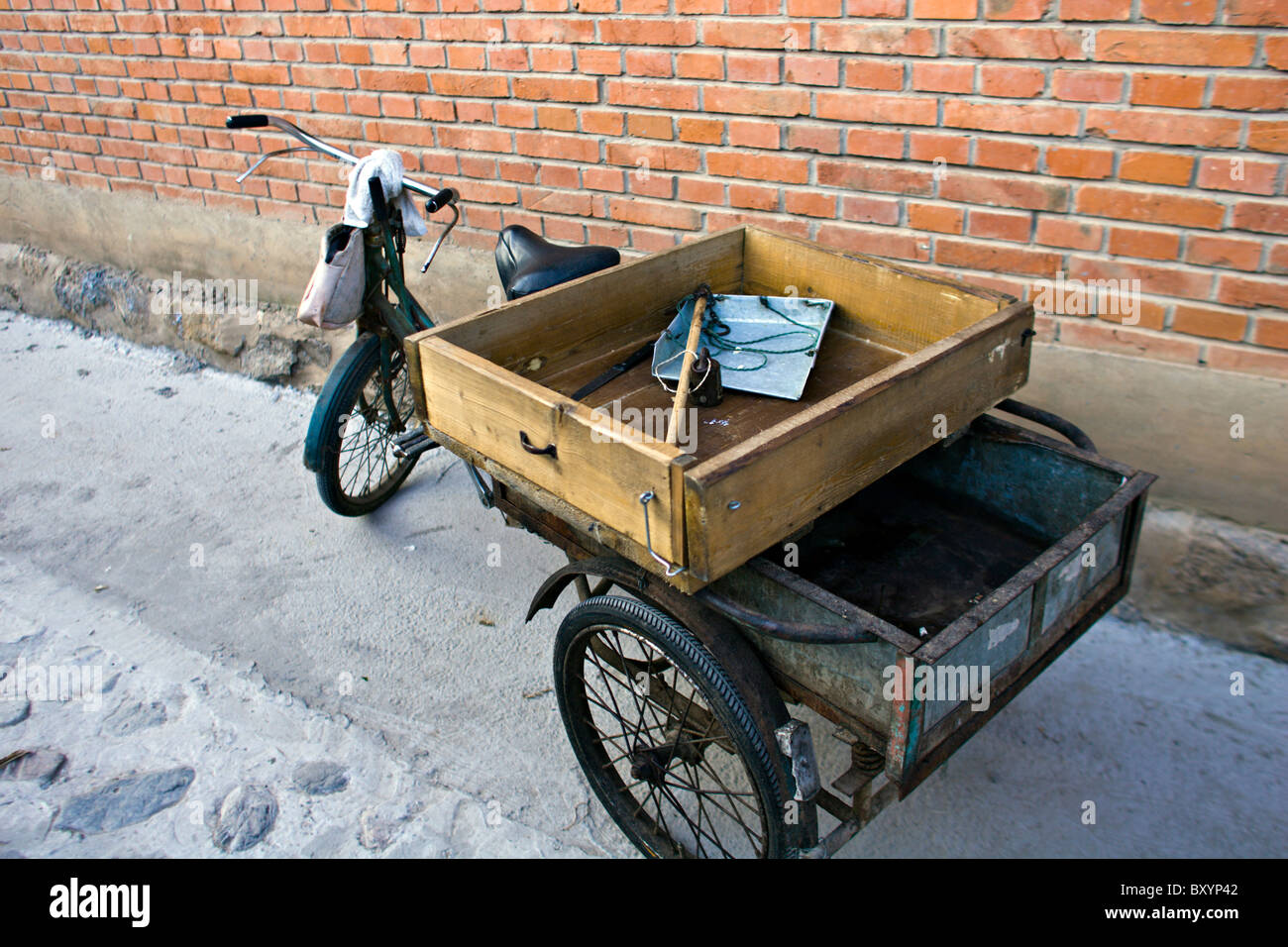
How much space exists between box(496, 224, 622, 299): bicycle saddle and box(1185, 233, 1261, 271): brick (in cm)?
A: 160

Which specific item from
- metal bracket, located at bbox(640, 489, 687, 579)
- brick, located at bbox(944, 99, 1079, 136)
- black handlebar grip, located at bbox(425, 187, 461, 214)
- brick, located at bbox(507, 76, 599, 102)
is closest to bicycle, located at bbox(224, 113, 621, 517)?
black handlebar grip, located at bbox(425, 187, 461, 214)

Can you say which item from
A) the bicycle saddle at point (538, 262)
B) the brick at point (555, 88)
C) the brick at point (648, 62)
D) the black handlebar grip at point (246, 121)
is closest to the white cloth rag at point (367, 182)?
the black handlebar grip at point (246, 121)

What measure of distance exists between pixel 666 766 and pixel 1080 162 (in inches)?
78.1

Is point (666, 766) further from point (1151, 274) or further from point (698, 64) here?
point (698, 64)

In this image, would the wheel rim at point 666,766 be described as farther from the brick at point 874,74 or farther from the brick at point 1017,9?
the brick at point 1017,9

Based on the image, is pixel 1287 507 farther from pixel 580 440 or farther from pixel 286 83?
pixel 286 83

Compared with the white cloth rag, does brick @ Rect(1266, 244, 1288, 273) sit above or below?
below

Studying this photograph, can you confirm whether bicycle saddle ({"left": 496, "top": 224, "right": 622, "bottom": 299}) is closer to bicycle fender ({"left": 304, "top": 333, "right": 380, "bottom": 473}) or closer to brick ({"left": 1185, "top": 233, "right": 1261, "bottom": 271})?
bicycle fender ({"left": 304, "top": 333, "right": 380, "bottom": 473})

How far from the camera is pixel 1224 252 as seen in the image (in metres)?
2.62

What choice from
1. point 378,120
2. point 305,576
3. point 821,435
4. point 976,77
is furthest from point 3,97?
point 821,435

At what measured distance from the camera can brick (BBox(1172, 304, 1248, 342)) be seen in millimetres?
2670

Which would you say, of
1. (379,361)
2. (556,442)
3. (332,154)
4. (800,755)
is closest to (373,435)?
(379,361)

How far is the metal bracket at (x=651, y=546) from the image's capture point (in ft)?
5.79

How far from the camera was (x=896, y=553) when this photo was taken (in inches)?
91.0
